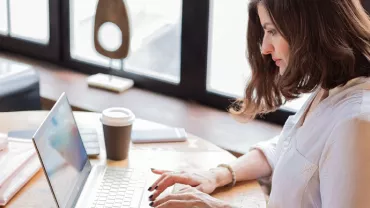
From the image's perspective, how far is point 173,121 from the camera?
2.61 metres

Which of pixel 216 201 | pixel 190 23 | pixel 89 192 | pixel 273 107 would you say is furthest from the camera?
pixel 190 23

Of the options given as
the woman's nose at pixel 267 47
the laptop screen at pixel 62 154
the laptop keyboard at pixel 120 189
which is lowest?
the laptop keyboard at pixel 120 189

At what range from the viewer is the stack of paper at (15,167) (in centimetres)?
162

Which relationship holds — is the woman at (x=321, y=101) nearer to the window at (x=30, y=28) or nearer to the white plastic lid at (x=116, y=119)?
the white plastic lid at (x=116, y=119)

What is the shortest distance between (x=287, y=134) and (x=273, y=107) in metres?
0.13

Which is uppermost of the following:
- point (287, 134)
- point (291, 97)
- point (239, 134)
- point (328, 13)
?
point (328, 13)

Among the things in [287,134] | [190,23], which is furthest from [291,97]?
[190,23]

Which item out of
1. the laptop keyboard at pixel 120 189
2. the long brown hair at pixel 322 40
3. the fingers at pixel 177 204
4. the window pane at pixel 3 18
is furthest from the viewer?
the window pane at pixel 3 18

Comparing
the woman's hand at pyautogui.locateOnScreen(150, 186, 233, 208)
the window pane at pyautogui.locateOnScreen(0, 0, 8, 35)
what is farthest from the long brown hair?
the window pane at pyautogui.locateOnScreen(0, 0, 8, 35)

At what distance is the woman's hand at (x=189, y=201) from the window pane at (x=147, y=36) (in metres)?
1.33

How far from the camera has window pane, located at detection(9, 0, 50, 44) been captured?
3.18m

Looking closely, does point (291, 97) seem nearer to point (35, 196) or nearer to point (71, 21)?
point (35, 196)

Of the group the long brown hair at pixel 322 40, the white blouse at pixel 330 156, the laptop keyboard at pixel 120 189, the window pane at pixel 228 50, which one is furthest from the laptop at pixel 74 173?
the window pane at pixel 228 50

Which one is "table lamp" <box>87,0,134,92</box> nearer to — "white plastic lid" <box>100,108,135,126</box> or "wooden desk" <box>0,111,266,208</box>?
"wooden desk" <box>0,111,266,208</box>
